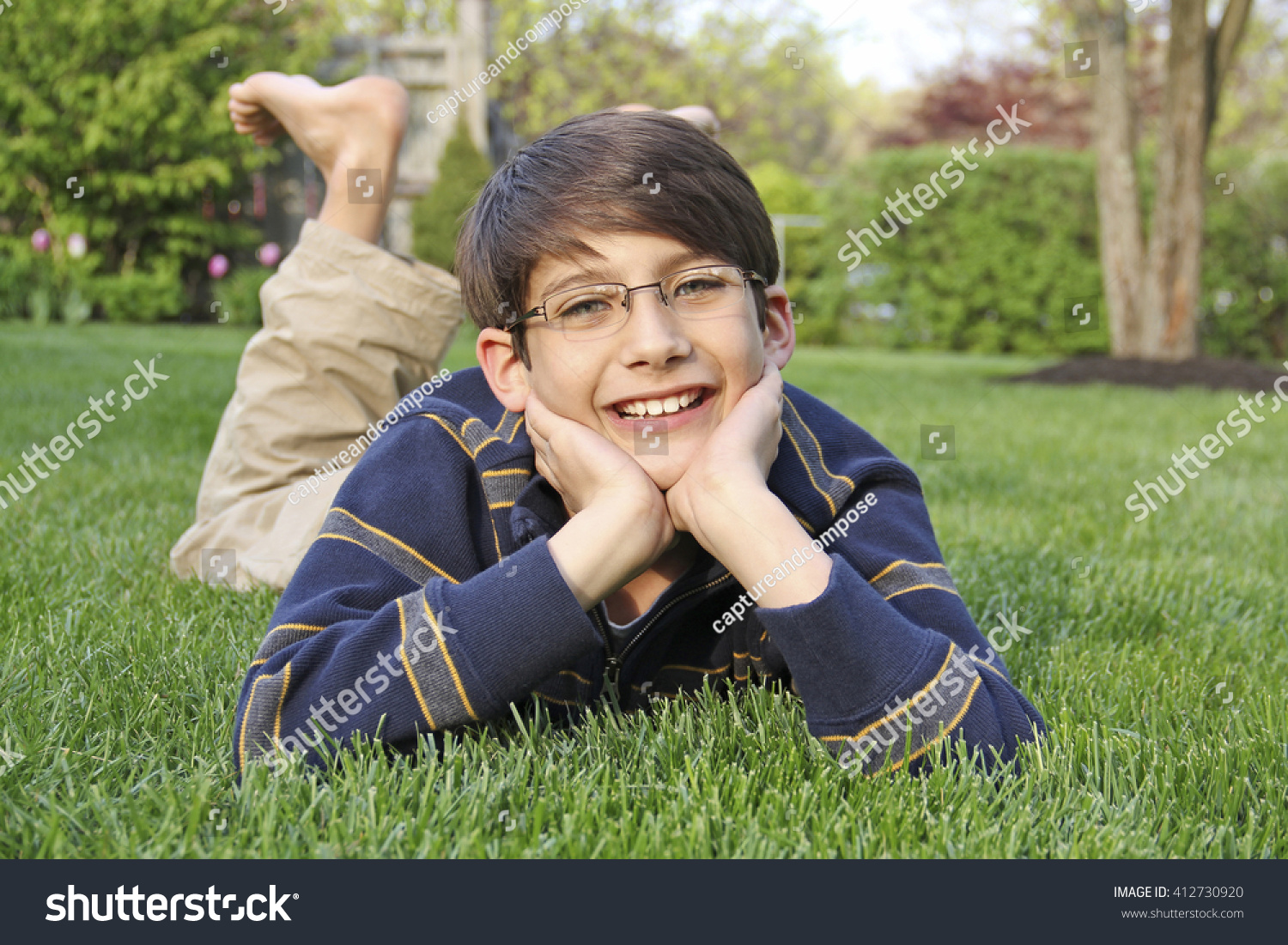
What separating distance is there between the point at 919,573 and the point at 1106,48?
1003 cm

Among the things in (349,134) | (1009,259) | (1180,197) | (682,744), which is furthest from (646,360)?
(1009,259)

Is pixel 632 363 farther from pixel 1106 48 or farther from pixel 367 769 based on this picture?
pixel 1106 48

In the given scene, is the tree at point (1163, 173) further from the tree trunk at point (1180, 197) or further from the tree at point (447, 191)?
the tree at point (447, 191)

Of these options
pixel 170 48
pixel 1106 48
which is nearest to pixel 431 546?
pixel 1106 48

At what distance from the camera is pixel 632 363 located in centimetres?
173

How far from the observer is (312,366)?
9.64 feet

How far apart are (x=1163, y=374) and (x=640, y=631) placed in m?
8.96

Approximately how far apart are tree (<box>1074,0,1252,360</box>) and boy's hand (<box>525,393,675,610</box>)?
9.41 metres

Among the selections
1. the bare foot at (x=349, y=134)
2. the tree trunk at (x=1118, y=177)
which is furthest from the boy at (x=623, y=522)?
the tree trunk at (x=1118, y=177)

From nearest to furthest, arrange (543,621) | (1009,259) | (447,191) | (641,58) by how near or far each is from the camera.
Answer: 1. (543,621)
2. (447,191)
3. (1009,259)
4. (641,58)

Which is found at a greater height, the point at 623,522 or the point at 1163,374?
the point at 1163,374

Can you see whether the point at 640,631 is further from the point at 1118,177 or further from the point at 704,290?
the point at 1118,177

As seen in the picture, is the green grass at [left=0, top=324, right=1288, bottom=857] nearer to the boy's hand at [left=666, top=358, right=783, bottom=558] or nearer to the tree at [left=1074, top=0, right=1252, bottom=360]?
the boy's hand at [left=666, top=358, right=783, bottom=558]
